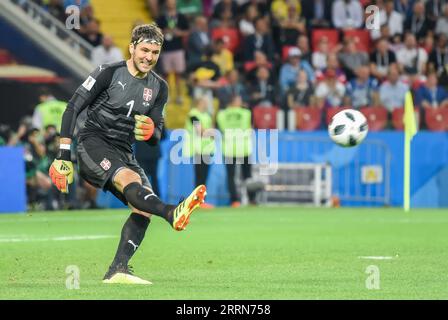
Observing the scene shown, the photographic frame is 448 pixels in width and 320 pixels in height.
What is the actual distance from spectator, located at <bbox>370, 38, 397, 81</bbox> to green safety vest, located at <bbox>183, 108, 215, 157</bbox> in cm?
505

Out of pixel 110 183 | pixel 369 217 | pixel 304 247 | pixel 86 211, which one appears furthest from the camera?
pixel 86 211

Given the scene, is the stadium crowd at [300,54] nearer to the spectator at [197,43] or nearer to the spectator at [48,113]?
the spectator at [197,43]

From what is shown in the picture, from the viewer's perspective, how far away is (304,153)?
2509 centimetres

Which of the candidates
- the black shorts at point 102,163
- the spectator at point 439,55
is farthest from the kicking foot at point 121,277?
the spectator at point 439,55

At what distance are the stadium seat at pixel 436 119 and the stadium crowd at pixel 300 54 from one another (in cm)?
3

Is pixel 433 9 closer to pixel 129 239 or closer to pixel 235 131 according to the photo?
pixel 235 131

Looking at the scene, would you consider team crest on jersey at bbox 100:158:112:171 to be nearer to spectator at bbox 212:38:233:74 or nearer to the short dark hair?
the short dark hair

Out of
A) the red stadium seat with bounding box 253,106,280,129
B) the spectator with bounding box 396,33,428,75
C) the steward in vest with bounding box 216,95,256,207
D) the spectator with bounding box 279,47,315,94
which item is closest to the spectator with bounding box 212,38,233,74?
the spectator with bounding box 279,47,315,94

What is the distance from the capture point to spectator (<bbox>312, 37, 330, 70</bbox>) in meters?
27.9

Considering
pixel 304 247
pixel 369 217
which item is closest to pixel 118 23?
pixel 369 217

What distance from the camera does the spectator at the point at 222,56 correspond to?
A: 89.2ft

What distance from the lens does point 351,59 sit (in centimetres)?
2780
